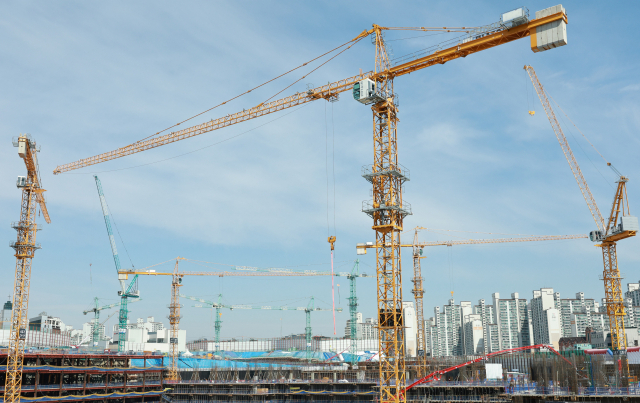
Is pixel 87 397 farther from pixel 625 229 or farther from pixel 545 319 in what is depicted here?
pixel 545 319

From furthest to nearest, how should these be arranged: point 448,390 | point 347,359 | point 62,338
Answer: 1. point 62,338
2. point 347,359
3. point 448,390

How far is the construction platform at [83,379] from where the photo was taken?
7174 centimetres

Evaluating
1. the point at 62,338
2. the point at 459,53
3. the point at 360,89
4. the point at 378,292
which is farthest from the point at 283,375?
the point at 62,338

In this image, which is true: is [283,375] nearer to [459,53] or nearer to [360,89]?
[360,89]

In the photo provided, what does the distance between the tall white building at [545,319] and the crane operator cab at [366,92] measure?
505 feet

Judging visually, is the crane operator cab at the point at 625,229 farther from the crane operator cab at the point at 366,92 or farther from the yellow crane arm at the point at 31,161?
the yellow crane arm at the point at 31,161

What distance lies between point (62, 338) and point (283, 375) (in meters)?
103

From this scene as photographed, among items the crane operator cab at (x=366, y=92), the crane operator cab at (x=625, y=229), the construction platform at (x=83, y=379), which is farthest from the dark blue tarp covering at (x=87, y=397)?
the crane operator cab at (x=625, y=229)

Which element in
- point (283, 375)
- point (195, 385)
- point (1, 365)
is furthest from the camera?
point (283, 375)

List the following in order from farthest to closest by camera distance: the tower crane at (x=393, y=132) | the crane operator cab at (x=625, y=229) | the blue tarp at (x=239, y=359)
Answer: the blue tarp at (x=239, y=359)
the crane operator cab at (x=625, y=229)
the tower crane at (x=393, y=132)

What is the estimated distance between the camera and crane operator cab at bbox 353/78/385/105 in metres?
52.6

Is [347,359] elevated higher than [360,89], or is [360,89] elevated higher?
[360,89]

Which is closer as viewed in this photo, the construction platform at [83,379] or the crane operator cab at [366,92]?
the crane operator cab at [366,92]

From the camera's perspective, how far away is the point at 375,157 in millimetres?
52969
